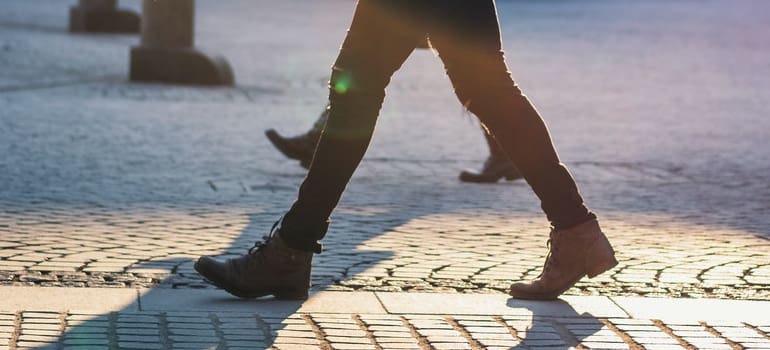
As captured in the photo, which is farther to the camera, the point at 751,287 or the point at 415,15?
the point at 751,287

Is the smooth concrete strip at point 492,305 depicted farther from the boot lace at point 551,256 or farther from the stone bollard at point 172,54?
the stone bollard at point 172,54

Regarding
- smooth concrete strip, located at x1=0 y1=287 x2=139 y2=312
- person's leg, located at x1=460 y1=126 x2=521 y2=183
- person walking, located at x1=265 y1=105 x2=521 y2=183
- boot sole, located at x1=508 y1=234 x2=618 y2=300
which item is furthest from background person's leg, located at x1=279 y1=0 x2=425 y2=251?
person's leg, located at x1=460 y1=126 x2=521 y2=183

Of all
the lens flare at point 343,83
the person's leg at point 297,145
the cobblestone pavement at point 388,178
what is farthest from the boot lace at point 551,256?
the person's leg at point 297,145

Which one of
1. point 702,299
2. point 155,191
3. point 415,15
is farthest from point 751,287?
point 155,191

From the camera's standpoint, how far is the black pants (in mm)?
4770

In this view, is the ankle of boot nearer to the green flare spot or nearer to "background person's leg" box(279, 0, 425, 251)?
"background person's leg" box(279, 0, 425, 251)

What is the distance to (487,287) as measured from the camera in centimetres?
520

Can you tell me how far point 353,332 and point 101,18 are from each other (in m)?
17.7

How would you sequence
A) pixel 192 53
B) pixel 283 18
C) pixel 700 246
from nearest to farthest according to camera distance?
pixel 700 246
pixel 192 53
pixel 283 18

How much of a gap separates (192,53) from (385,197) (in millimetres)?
6987

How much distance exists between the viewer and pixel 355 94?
4781mm

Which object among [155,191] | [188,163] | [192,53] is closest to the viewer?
[155,191]

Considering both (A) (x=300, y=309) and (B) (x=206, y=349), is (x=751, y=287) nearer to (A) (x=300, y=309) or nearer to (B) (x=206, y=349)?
(A) (x=300, y=309)

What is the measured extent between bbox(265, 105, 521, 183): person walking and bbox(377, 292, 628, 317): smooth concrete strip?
3087mm
